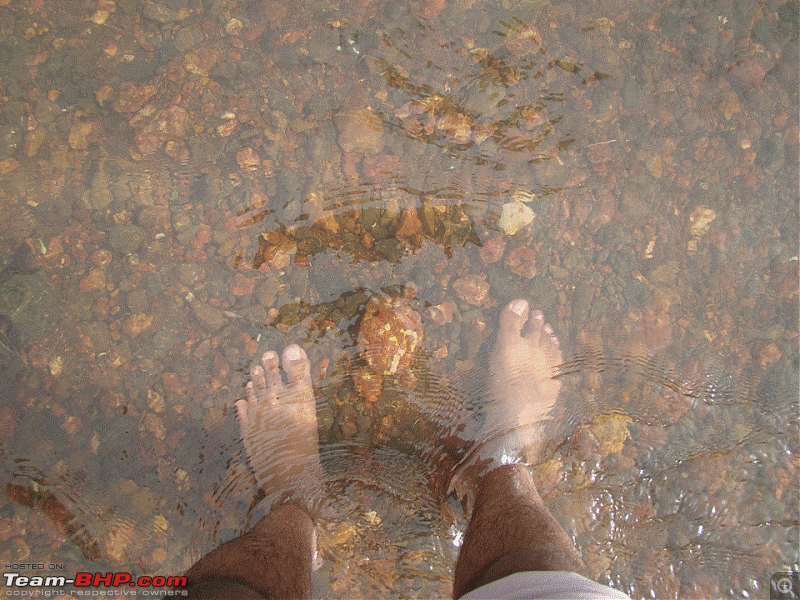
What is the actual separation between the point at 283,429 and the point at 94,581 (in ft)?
3.49

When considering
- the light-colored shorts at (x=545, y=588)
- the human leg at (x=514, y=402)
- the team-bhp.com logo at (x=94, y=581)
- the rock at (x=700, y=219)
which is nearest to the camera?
the light-colored shorts at (x=545, y=588)

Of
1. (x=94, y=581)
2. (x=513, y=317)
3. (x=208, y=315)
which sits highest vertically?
(x=513, y=317)

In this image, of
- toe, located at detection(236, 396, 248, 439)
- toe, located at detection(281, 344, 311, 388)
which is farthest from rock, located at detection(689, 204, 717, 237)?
toe, located at detection(236, 396, 248, 439)

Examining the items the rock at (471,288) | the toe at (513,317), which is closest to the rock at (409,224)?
the rock at (471,288)

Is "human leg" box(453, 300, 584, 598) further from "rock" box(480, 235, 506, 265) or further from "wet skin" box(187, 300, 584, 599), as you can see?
"rock" box(480, 235, 506, 265)

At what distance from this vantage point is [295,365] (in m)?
2.22

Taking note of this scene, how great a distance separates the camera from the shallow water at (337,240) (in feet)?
7.07

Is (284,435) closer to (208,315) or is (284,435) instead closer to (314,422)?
(314,422)

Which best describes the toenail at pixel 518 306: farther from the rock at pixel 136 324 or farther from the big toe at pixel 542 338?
the rock at pixel 136 324

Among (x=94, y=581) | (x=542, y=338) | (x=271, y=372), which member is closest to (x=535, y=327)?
(x=542, y=338)

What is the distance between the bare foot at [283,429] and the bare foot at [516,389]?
2.27ft

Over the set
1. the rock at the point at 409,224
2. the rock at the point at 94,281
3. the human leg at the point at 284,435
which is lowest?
the human leg at the point at 284,435

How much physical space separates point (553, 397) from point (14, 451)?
249 centimetres

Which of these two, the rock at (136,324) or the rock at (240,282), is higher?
the rock at (240,282)
